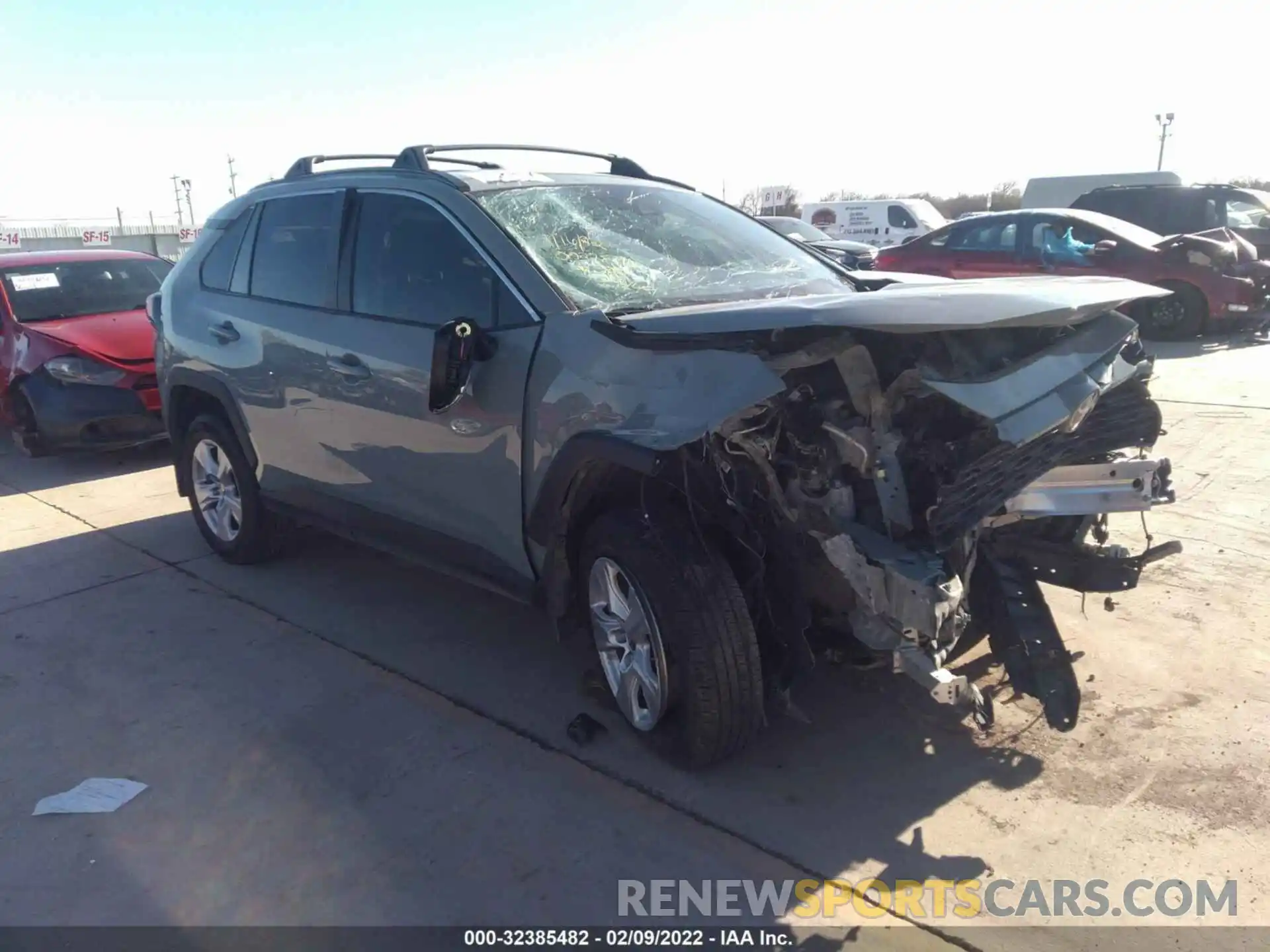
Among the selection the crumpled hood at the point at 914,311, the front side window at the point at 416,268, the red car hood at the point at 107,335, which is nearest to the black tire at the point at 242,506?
the front side window at the point at 416,268

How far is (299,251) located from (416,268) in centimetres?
97

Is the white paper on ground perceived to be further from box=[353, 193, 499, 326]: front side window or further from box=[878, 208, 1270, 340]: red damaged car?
box=[878, 208, 1270, 340]: red damaged car

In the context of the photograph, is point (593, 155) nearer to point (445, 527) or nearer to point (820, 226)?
point (445, 527)

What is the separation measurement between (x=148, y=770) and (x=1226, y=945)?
3.31 m

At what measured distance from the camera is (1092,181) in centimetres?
2128

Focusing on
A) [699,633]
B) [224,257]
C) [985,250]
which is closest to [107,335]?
[224,257]

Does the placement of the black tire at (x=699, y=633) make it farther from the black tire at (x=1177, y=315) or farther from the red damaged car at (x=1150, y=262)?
the black tire at (x=1177, y=315)

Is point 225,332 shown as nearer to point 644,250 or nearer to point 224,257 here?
point 224,257

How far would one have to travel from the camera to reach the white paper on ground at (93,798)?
3326 mm

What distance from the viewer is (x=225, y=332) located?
5.07 metres

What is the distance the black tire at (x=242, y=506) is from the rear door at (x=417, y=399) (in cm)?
78

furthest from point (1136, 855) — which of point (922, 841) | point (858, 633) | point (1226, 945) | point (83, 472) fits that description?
point (83, 472)

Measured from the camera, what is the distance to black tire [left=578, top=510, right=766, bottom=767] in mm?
3084

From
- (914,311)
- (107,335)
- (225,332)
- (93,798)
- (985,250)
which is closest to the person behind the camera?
(914,311)
